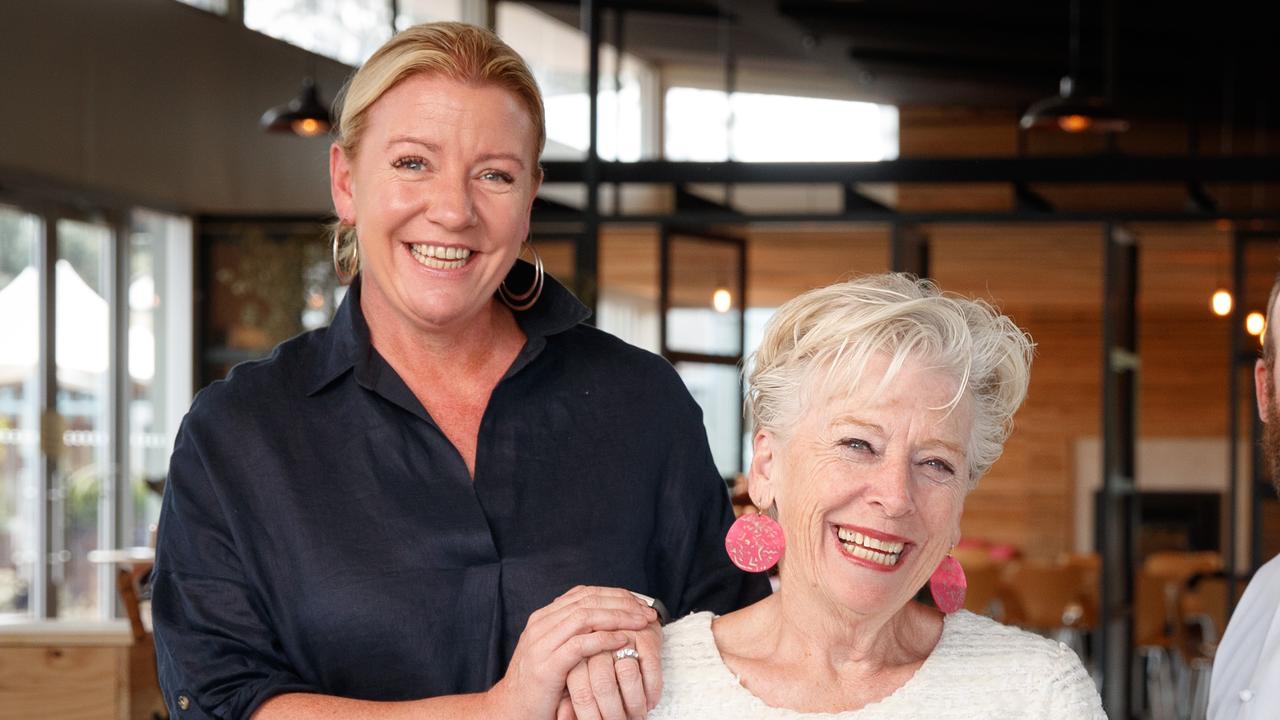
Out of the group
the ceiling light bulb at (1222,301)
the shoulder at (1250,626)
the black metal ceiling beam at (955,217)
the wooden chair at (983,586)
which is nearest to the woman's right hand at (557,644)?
the shoulder at (1250,626)

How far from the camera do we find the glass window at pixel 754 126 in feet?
32.4

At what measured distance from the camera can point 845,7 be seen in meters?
9.17

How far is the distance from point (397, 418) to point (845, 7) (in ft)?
25.1

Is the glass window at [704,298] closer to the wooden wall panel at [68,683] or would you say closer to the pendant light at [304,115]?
the pendant light at [304,115]

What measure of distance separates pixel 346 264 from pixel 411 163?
37 centimetres

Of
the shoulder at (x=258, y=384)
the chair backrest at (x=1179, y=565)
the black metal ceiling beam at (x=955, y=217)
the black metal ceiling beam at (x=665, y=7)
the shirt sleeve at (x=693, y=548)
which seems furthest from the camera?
the chair backrest at (x=1179, y=565)

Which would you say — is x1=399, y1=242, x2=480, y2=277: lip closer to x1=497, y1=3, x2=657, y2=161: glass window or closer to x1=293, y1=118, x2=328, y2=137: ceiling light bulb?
x1=293, y1=118, x2=328, y2=137: ceiling light bulb

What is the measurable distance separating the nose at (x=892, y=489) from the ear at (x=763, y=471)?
160 mm

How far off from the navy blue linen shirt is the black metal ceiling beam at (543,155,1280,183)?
6.03 meters

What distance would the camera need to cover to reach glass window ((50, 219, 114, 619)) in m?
8.62

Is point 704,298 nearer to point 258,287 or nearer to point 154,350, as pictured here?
point 258,287

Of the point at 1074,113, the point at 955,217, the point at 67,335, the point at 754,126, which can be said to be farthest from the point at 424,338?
the point at 754,126

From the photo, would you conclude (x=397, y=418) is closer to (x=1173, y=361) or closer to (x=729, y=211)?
(x=729, y=211)

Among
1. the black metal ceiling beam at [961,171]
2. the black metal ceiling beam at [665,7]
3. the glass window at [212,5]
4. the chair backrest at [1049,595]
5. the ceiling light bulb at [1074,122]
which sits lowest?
the chair backrest at [1049,595]
